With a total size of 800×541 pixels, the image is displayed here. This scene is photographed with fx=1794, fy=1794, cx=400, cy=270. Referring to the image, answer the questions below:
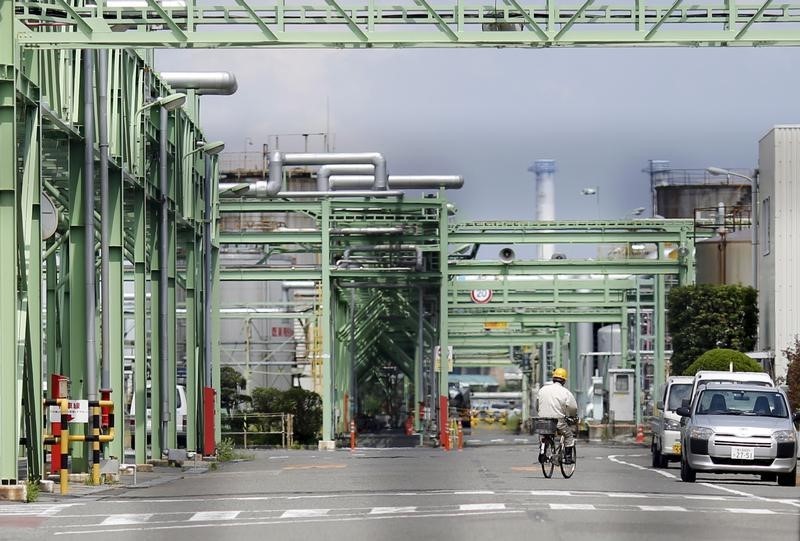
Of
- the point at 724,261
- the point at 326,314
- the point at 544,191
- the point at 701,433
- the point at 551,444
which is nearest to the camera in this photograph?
the point at 551,444

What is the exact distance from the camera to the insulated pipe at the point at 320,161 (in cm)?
5770

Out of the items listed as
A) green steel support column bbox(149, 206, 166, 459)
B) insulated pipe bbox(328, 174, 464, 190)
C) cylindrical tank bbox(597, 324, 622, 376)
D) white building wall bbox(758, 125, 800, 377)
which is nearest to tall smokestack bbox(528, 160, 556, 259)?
cylindrical tank bbox(597, 324, 622, 376)

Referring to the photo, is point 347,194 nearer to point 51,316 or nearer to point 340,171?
point 340,171

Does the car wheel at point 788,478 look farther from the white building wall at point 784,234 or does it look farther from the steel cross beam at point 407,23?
the white building wall at point 784,234

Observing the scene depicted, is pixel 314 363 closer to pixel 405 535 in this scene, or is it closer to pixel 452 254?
pixel 452 254

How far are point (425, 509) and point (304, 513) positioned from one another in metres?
1.23

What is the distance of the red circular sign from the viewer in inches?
2778

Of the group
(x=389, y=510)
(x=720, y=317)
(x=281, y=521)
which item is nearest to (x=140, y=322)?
(x=389, y=510)

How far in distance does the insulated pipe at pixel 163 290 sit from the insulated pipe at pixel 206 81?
5.67 meters

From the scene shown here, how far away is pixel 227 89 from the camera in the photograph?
139 feet

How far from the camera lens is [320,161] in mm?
62000

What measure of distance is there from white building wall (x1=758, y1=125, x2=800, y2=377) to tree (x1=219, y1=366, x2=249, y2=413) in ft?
79.0

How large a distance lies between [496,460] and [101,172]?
12.2 meters

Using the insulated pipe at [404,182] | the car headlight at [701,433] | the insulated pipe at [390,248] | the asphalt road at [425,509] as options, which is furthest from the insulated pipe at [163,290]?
the insulated pipe at [404,182]
